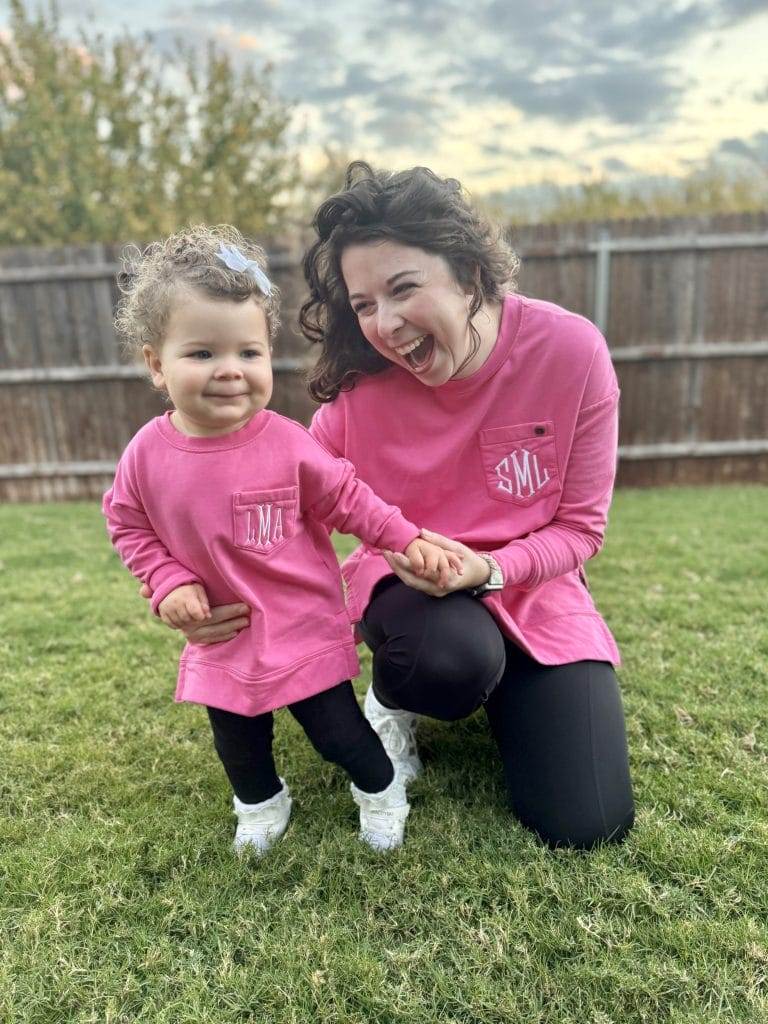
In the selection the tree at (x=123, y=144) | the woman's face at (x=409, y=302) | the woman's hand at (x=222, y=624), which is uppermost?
the tree at (x=123, y=144)

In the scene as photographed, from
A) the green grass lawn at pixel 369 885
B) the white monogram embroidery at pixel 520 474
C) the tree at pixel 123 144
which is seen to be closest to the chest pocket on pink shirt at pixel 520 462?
the white monogram embroidery at pixel 520 474

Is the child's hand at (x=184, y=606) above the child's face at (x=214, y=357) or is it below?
below

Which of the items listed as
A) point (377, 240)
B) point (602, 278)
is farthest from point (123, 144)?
point (377, 240)

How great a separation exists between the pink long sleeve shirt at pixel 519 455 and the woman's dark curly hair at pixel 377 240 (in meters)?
0.08

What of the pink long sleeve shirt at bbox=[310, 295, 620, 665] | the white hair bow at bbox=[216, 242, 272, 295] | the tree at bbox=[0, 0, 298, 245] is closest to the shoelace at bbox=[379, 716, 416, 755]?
the pink long sleeve shirt at bbox=[310, 295, 620, 665]

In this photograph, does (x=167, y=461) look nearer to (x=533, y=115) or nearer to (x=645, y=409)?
(x=645, y=409)

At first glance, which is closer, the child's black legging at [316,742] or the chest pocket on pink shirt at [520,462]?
the child's black legging at [316,742]

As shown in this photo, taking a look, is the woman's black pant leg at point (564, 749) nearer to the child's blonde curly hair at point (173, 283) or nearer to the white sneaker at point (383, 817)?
the white sneaker at point (383, 817)

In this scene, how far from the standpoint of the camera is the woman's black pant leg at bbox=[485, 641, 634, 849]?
5.74 ft

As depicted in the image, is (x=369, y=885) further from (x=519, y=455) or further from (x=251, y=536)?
(x=519, y=455)

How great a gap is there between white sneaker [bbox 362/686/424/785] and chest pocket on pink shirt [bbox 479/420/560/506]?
2.22ft

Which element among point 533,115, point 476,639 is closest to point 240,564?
point 476,639

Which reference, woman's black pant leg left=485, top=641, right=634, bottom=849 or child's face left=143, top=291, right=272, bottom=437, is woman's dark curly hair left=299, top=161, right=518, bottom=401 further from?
woman's black pant leg left=485, top=641, right=634, bottom=849

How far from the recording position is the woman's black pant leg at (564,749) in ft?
5.74
